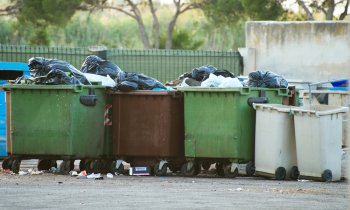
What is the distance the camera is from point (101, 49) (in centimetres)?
2769

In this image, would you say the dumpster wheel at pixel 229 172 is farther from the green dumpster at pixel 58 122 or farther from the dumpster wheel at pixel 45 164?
the dumpster wheel at pixel 45 164

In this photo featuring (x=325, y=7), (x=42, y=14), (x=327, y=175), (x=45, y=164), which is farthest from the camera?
(x=42, y=14)

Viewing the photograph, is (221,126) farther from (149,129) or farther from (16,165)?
(16,165)

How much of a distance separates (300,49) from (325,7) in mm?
17021

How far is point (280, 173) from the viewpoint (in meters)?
15.1

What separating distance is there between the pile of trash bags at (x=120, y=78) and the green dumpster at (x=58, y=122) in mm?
214

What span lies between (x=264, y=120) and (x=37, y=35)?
39.5 metres

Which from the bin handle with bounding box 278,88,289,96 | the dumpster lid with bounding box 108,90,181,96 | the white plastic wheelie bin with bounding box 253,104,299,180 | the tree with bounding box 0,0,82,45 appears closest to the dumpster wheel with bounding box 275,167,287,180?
the white plastic wheelie bin with bounding box 253,104,299,180

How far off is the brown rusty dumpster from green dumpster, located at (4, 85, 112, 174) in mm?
280

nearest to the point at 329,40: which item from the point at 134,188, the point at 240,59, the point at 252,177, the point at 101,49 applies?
the point at 240,59

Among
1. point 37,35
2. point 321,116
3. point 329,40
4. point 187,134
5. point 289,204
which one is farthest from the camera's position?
point 37,35

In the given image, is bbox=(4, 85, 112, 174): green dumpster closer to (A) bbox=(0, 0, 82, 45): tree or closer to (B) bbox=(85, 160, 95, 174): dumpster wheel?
(B) bbox=(85, 160, 95, 174): dumpster wheel

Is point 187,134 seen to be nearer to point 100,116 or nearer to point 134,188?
point 100,116

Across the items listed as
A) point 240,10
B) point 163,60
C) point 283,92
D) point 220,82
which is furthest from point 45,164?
point 240,10
